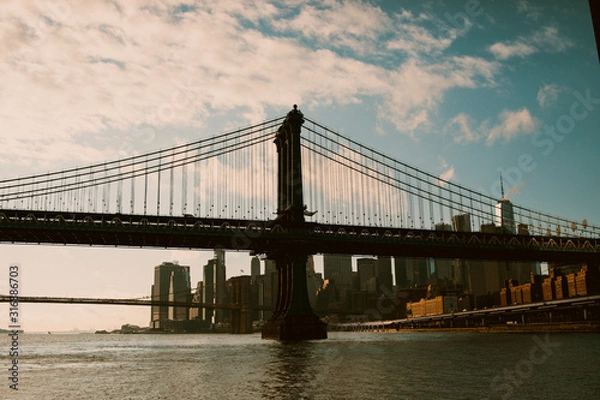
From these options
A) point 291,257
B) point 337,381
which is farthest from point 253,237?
point 337,381

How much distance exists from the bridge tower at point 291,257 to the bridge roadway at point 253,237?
55.1 inches

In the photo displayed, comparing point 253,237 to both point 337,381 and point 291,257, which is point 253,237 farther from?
point 337,381

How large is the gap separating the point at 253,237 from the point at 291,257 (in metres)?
5.22

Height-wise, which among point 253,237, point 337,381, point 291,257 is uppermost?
point 253,237

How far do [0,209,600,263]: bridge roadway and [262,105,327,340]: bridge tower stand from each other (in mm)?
1400

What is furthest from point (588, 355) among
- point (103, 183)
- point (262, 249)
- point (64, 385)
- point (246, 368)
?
point (103, 183)

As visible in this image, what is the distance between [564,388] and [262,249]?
2149 inches

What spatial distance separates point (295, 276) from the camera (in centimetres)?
7106

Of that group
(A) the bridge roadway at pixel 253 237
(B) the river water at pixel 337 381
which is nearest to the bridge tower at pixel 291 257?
(A) the bridge roadway at pixel 253 237

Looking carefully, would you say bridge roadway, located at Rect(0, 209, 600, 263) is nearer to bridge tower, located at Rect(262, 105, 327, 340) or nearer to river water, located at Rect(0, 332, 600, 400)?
bridge tower, located at Rect(262, 105, 327, 340)

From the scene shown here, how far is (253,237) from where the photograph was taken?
70812mm

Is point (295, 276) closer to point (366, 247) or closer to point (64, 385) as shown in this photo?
point (366, 247)

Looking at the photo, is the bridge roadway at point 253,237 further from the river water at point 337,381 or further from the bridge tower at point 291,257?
the river water at point 337,381

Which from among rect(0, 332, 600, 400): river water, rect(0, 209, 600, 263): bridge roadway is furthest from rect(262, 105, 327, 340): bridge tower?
rect(0, 332, 600, 400): river water
